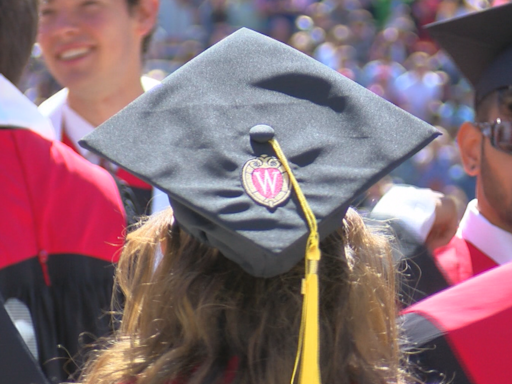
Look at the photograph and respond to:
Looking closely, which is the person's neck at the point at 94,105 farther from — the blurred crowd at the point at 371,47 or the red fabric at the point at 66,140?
Answer: the blurred crowd at the point at 371,47

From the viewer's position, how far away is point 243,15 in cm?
1388

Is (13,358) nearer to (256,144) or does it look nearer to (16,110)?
(16,110)

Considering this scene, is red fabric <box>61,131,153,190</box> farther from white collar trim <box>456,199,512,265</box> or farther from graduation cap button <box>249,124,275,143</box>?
graduation cap button <box>249,124,275,143</box>

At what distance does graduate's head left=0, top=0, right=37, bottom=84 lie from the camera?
184 centimetres

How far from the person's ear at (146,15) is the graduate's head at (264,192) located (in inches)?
81.4

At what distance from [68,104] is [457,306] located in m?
2.04

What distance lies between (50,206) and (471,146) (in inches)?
52.4

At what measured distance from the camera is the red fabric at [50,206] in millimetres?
1734

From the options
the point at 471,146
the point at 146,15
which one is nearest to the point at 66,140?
the point at 146,15

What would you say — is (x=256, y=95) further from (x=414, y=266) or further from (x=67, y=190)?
(x=414, y=266)

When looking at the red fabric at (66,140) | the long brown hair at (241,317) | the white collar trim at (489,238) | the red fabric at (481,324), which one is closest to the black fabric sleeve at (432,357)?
the red fabric at (481,324)

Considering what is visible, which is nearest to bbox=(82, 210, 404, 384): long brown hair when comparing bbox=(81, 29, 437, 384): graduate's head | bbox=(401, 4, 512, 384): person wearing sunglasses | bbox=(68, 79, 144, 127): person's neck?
bbox=(81, 29, 437, 384): graduate's head

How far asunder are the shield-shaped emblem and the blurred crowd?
23.8 feet

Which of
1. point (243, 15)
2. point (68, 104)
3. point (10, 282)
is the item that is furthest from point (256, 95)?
point (243, 15)
